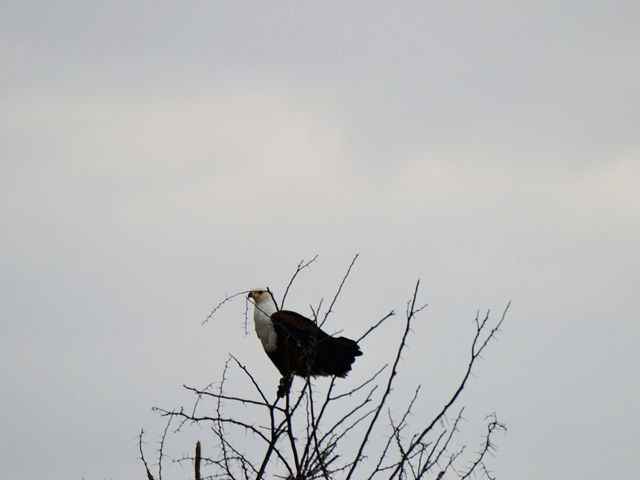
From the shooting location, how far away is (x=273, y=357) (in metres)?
7.55

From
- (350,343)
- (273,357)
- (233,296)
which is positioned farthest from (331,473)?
(273,357)

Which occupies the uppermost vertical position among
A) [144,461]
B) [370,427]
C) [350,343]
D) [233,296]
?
[350,343]

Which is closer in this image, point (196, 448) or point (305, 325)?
point (196, 448)

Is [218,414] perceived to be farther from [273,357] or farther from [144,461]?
[273,357]

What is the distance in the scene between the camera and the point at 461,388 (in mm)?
3658

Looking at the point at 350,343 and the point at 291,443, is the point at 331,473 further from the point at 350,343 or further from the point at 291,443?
the point at 350,343

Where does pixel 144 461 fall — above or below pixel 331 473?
above

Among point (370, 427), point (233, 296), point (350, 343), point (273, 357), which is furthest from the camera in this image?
point (273, 357)

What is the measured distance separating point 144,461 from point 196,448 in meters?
0.36

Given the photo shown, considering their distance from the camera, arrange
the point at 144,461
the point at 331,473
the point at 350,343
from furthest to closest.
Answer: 1. the point at 350,343
2. the point at 144,461
3. the point at 331,473

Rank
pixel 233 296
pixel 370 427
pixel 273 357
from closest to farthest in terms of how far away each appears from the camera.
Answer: pixel 370 427 → pixel 233 296 → pixel 273 357

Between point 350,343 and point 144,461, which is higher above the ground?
point 350,343

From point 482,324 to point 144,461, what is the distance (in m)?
1.55

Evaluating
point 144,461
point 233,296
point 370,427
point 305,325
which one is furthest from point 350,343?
point 370,427
